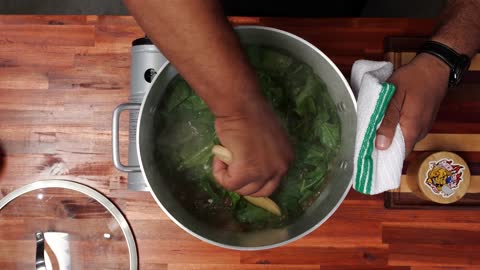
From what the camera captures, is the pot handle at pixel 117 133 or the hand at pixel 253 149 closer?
the hand at pixel 253 149

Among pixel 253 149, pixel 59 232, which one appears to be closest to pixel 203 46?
pixel 253 149

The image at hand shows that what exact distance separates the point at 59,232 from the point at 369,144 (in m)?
0.65

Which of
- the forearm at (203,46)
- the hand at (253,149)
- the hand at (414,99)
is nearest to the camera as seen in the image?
the forearm at (203,46)

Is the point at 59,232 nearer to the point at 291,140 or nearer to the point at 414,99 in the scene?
the point at 291,140

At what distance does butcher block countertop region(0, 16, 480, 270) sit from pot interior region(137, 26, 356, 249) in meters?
Answer: 0.15

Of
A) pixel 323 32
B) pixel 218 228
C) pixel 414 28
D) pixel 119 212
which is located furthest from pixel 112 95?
pixel 414 28

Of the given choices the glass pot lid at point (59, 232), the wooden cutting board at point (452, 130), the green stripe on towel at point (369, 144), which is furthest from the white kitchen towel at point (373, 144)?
the glass pot lid at point (59, 232)

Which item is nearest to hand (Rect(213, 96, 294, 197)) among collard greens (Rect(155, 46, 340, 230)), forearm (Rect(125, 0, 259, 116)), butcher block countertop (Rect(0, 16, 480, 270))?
forearm (Rect(125, 0, 259, 116))

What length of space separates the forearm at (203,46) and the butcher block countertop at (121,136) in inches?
16.2

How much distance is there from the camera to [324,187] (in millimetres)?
805

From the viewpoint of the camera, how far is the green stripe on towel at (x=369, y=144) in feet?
2.10

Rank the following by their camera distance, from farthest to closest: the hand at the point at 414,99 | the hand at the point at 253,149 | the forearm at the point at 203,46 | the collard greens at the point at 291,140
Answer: the collard greens at the point at 291,140 → the hand at the point at 414,99 → the hand at the point at 253,149 → the forearm at the point at 203,46

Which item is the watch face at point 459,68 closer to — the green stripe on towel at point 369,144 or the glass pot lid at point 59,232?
the green stripe on towel at point 369,144

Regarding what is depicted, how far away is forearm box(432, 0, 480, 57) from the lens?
74 centimetres
